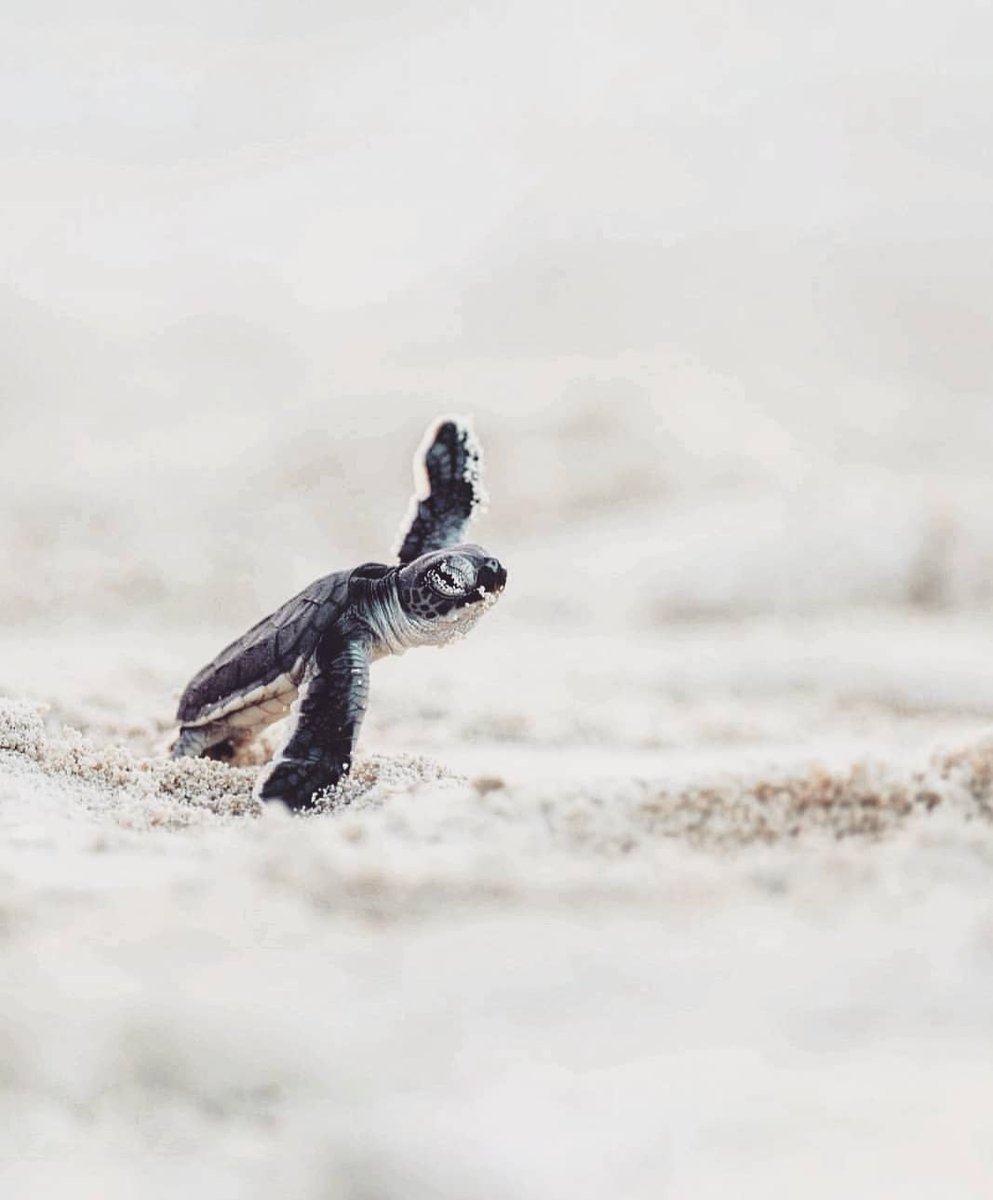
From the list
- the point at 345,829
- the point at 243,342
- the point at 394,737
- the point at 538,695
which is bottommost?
the point at 345,829

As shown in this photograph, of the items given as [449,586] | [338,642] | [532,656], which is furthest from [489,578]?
[532,656]

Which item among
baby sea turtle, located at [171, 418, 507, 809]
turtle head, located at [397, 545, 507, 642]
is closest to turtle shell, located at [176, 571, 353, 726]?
baby sea turtle, located at [171, 418, 507, 809]

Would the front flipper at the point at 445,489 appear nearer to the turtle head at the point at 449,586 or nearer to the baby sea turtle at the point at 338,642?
the baby sea turtle at the point at 338,642

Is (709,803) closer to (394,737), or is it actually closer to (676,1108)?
(676,1108)

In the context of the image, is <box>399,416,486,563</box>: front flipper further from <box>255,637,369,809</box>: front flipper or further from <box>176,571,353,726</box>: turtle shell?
<box>255,637,369,809</box>: front flipper

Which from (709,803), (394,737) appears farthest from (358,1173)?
(394,737)
